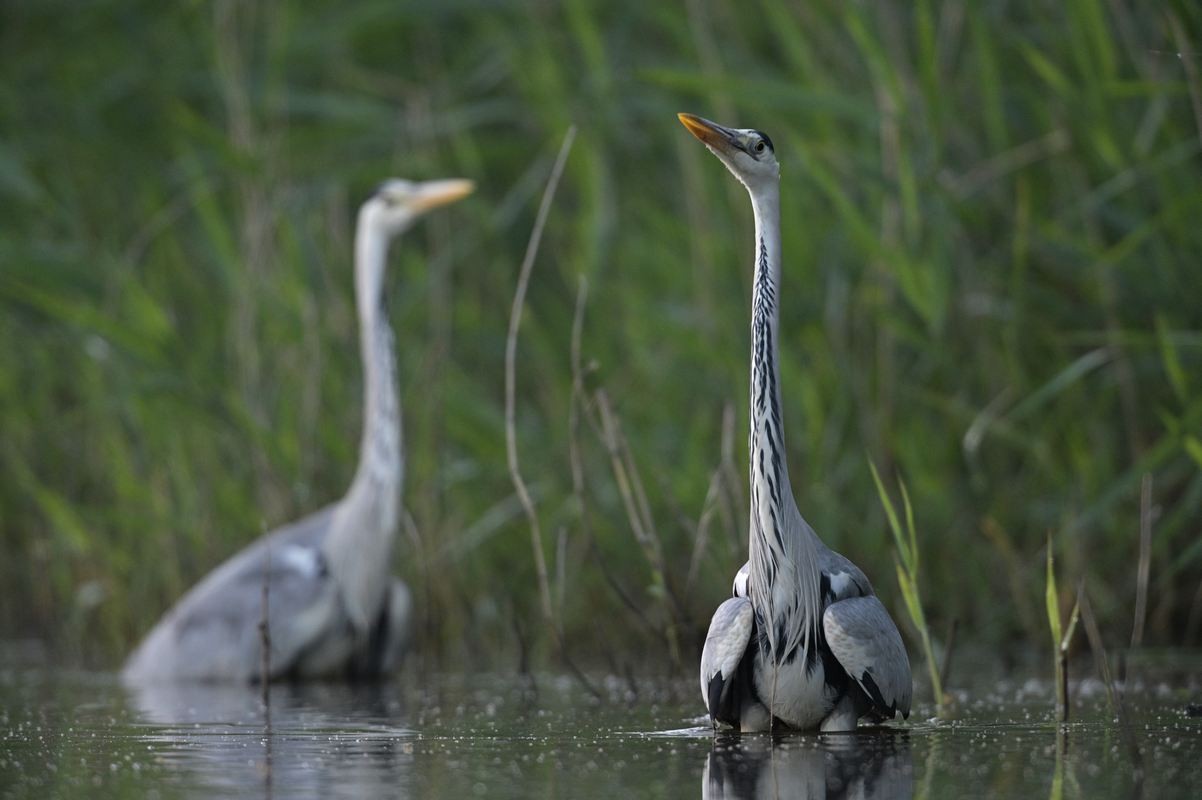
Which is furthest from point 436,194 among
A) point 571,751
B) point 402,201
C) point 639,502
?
point 571,751

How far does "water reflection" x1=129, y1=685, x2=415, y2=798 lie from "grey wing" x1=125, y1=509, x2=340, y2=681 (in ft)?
2.39

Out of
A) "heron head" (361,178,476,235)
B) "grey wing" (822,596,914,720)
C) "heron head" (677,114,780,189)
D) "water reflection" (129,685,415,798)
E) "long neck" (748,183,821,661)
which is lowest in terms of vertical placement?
"water reflection" (129,685,415,798)

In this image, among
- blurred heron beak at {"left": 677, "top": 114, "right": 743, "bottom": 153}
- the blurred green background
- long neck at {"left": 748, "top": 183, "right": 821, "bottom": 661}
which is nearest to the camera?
long neck at {"left": 748, "top": 183, "right": 821, "bottom": 661}

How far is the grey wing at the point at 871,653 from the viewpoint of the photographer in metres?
4.47

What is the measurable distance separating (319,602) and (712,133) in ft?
→ 11.0

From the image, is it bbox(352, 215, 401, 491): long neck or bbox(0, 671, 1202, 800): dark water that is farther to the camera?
bbox(352, 215, 401, 491): long neck

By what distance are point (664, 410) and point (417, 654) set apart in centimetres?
157

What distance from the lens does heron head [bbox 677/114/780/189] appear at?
15.8 feet

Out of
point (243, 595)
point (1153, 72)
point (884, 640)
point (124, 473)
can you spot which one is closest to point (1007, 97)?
point (1153, 72)

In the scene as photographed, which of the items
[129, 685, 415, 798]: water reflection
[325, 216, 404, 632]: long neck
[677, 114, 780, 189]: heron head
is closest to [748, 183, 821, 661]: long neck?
[677, 114, 780, 189]: heron head

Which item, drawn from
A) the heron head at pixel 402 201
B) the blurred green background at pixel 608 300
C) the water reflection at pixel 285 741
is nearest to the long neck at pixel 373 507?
the blurred green background at pixel 608 300

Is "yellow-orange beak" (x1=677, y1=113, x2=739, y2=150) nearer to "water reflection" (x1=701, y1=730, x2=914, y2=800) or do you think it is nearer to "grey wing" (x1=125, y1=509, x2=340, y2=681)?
"water reflection" (x1=701, y1=730, x2=914, y2=800)

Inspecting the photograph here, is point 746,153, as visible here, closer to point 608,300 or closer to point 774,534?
point 774,534

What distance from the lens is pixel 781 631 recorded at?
4.60 meters
